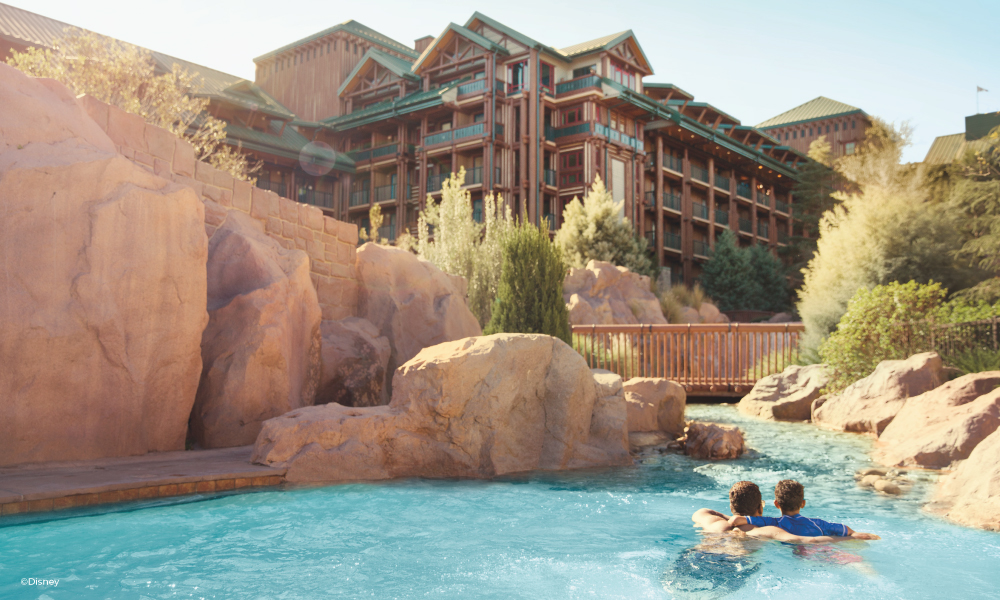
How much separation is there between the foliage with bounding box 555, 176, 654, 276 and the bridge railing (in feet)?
30.7

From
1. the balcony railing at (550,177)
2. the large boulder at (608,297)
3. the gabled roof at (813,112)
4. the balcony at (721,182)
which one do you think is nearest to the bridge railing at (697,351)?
the large boulder at (608,297)

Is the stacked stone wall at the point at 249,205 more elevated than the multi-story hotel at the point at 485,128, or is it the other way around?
the multi-story hotel at the point at 485,128

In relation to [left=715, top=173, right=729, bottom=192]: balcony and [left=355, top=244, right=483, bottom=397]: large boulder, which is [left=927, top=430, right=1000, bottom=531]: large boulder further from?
[left=715, top=173, right=729, bottom=192]: balcony

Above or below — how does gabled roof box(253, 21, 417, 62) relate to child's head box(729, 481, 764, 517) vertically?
above

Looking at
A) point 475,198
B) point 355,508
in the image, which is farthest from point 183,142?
point 475,198

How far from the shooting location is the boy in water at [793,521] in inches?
189

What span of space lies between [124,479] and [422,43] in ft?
118

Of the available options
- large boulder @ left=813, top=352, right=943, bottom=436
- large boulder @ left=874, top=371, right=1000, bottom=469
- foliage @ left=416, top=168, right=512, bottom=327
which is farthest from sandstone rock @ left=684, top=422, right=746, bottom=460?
foliage @ left=416, top=168, right=512, bottom=327

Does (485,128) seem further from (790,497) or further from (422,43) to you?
(790,497)

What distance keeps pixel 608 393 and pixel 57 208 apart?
6.07 metres

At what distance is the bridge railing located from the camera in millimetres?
15250

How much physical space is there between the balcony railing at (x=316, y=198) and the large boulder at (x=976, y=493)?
31.3 metres

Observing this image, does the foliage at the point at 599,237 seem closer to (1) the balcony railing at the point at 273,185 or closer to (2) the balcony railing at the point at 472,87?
(2) the balcony railing at the point at 472,87

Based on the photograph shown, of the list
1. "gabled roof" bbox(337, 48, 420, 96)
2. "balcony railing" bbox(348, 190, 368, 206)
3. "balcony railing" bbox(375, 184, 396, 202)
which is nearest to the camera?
"balcony railing" bbox(375, 184, 396, 202)
